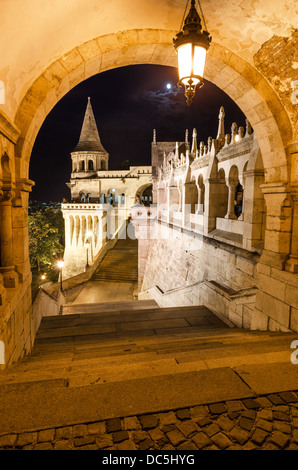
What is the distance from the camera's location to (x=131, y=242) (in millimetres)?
28172

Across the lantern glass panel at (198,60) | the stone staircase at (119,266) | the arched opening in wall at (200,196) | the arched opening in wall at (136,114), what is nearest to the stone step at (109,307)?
the arched opening in wall at (200,196)

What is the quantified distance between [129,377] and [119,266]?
18256mm

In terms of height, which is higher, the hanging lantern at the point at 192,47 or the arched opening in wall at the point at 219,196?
the hanging lantern at the point at 192,47

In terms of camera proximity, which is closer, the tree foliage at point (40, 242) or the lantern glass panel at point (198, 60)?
the lantern glass panel at point (198, 60)

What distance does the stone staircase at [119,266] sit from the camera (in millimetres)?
18700

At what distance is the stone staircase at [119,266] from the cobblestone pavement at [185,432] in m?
16.9

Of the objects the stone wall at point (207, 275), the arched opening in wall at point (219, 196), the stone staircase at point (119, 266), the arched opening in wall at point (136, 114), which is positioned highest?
the arched opening in wall at point (136, 114)

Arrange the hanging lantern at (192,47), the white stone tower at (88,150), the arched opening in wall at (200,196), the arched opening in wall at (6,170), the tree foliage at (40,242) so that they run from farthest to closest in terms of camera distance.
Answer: the white stone tower at (88,150) → the tree foliage at (40,242) → the arched opening in wall at (200,196) → the arched opening in wall at (6,170) → the hanging lantern at (192,47)

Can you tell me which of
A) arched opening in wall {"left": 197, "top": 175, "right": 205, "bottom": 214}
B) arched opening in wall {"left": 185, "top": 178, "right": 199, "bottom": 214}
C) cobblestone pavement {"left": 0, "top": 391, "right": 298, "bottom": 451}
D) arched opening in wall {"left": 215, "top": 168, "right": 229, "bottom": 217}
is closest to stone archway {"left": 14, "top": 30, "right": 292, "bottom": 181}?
cobblestone pavement {"left": 0, "top": 391, "right": 298, "bottom": 451}

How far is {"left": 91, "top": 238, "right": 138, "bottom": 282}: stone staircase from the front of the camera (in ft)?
61.4

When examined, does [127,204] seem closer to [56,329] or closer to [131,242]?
[131,242]

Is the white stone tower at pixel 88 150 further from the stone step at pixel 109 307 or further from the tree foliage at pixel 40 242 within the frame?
the stone step at pixel 109 307

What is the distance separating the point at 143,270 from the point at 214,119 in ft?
108

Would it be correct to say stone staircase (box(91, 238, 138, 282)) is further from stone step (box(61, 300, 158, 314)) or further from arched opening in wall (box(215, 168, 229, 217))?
arched opening in wall (box(215, 168, 229, 217))
